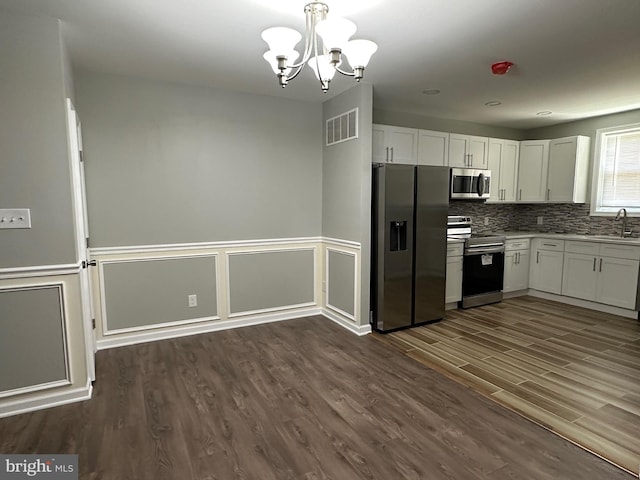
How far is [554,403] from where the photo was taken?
2.40 metres

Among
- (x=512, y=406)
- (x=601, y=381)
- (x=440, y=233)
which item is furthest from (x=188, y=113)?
(x=601, y=381)

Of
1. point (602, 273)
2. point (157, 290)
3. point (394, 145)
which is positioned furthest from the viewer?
point (602, 273)

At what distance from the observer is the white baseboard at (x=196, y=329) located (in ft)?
10.9

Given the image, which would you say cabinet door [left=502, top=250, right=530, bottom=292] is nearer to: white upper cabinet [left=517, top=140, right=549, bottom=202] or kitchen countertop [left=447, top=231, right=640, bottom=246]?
kitchen countertop [left=447, top=231, right=640, bottom=246]

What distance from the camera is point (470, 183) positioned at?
15.1 feet

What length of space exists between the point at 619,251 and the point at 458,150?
A: 2.18 metres

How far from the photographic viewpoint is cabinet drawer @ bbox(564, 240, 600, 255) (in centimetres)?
436

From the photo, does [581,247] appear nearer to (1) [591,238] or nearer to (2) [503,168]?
(1) [591,238]

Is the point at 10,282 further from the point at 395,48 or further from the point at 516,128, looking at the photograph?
the point at 516,128

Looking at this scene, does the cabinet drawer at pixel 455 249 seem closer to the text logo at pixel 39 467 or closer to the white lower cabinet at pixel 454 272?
the white lower cabinet at pixel 454 272

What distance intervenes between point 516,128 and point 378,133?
296 centimetres

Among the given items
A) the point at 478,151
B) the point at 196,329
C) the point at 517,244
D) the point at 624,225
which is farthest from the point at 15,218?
the point at 624,225

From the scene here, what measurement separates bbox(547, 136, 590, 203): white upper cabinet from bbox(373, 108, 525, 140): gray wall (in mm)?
760

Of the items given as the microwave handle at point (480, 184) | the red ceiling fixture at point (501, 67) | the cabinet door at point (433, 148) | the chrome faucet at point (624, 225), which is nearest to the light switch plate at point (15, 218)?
the red ceiling fixture at point (501, 67)
